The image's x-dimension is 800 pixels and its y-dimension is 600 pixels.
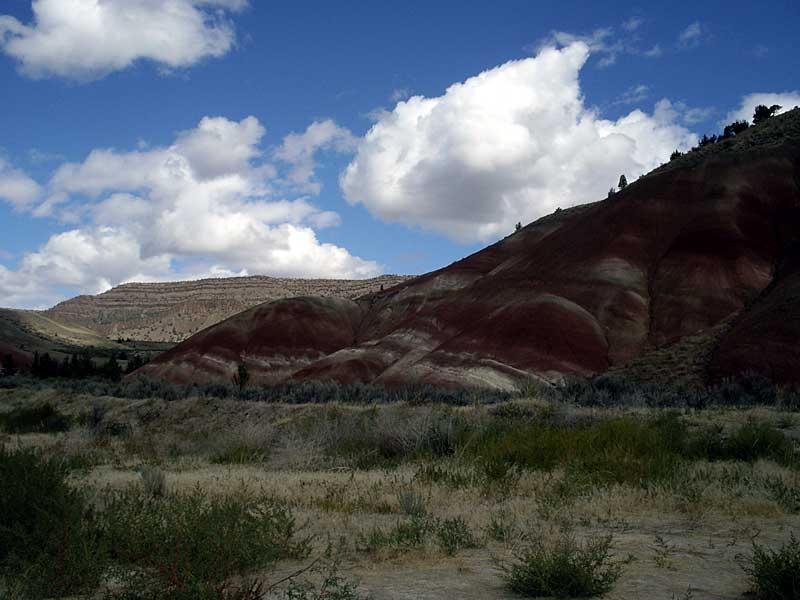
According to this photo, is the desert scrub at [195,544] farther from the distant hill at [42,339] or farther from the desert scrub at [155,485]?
the distant hill at [42,339]

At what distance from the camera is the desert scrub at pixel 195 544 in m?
5.21

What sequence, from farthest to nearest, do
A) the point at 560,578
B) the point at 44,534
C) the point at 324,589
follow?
1. the point at 44,534
2. the point at 560,578
3. the point at 324,589

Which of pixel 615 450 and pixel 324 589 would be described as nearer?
pixel 324 589

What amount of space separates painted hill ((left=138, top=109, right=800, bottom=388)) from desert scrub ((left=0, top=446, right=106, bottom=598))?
92.8ft

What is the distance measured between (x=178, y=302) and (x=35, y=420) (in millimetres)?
115569

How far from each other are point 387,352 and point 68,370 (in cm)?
2890

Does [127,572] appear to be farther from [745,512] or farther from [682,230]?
[682,230]

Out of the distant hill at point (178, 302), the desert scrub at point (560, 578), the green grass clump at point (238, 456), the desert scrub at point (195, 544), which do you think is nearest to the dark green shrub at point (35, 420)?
the green grass clump at point (238, 456)

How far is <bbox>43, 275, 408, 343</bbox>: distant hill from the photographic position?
420 feet

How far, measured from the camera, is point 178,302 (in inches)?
5546

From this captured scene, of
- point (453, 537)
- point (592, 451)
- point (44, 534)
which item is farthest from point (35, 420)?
point (453, 537)

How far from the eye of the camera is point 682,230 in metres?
47.7

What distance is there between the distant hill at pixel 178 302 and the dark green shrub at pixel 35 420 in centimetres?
9046

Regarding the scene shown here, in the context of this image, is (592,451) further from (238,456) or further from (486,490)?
(238,456)
